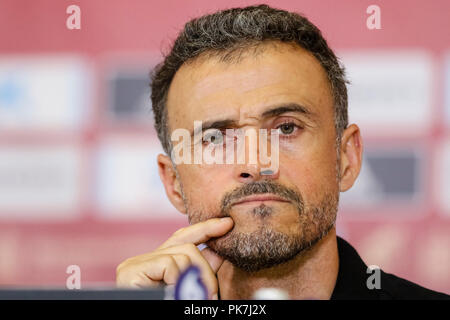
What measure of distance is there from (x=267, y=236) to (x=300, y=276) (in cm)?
26

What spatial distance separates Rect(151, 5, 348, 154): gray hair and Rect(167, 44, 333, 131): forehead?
35 mm

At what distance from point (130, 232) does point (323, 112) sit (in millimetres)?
1311

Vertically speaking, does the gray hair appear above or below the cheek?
above

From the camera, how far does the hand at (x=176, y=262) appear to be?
1378 mm

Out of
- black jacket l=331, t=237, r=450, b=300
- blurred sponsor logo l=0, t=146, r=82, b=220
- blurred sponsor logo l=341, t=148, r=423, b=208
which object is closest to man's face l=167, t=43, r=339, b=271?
black jacket l=331, t=237, r=450, b=300

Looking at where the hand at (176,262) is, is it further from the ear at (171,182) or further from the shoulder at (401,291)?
the shoulder at (401,291)

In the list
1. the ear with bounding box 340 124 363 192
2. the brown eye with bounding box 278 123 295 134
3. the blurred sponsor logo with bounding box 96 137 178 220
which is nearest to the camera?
the brown eye with bounding box 278 123 295 134

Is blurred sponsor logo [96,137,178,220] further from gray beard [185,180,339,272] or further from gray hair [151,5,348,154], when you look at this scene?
gray beard [185,180,339,272]

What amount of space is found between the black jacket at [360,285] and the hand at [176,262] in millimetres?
430

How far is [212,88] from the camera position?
1616 millimetres

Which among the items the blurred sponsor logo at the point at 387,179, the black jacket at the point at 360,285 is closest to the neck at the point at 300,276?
the black jacket at the point at 360,285

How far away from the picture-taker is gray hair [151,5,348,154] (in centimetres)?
168

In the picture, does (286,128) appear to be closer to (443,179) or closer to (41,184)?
(443,179)
